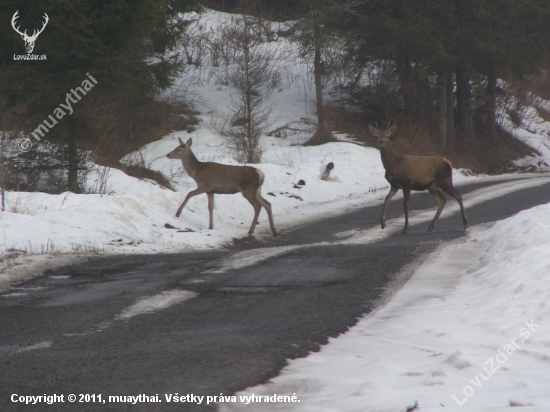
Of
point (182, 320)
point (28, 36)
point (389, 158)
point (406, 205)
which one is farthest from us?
point (28, 36)

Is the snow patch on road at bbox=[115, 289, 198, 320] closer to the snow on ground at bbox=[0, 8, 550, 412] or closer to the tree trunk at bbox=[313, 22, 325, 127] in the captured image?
the snow on ground at bbox=[0, 8, 550, 412]

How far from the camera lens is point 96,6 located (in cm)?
1527

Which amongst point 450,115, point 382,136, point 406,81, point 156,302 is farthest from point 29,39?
point 450,115

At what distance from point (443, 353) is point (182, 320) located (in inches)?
90.4

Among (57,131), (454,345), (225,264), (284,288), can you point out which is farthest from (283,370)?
(57,131)

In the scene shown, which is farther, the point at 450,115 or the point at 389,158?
the point at 450,115

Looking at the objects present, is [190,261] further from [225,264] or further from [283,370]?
[283,370]

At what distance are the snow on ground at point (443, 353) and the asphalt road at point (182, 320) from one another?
26cm

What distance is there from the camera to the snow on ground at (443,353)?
13.0 feet

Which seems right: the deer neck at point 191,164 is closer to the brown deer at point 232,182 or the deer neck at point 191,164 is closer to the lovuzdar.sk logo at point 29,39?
the brown deer at point 232,182

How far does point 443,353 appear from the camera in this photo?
494 cm

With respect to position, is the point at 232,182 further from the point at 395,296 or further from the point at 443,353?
the point at 443,353

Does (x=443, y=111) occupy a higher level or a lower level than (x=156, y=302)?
higher

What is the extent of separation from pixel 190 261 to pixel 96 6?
822 cm
